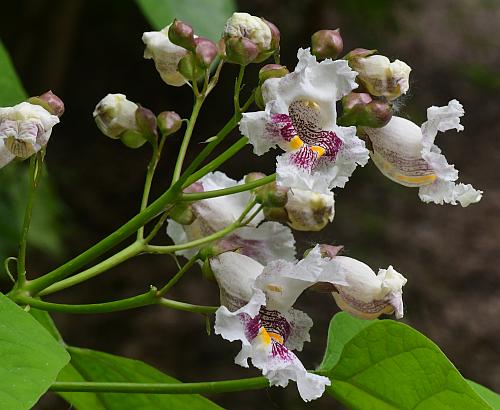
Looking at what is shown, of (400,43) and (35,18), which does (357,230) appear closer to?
(400,43)

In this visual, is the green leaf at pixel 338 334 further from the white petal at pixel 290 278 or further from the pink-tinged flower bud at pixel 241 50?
the pink-tinged flower bud at pixel 241 50

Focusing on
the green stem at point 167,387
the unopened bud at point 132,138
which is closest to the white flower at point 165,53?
the unopened bud at point 132,138

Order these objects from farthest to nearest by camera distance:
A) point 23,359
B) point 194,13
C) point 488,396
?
point 194,13
point 488,396
point 23,359

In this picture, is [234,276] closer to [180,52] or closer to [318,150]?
[318,150]

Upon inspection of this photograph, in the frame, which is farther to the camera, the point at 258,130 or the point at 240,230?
the point at 240,230

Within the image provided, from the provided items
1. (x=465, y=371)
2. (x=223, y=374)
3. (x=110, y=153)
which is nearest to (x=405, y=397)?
(x=223, y=374)

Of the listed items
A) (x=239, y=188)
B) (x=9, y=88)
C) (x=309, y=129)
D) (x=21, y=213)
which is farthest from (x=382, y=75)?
(x=21, y=213)
